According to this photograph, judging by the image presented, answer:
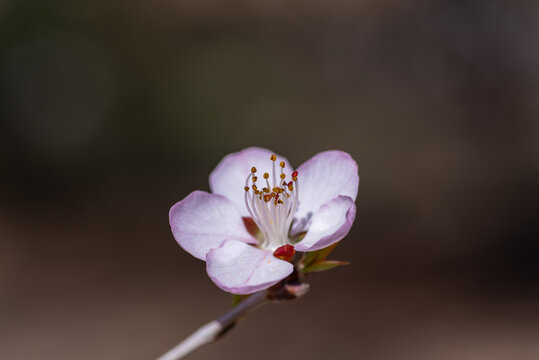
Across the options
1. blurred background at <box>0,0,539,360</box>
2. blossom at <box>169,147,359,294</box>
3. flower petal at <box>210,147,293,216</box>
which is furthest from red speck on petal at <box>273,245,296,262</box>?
blurred background at <box>0,0,539,360</box>

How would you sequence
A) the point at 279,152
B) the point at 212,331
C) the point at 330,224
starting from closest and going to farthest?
1. the point at 212,331
2. the point at 330,224
3. the point at 279,152

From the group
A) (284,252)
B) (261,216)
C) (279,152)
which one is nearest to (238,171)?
(261,216)

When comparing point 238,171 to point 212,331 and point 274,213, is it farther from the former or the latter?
point 212,331

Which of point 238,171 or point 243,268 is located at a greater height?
point 238,171

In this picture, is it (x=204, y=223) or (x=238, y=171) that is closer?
(x=204, y=223)

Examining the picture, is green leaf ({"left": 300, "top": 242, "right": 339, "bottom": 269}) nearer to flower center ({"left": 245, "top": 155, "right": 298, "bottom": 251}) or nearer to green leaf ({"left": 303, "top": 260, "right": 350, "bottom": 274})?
green leaf ({"left": 303, "top": 260, "right": 350, "bottom": 274})

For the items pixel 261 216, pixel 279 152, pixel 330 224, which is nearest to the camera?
pixel 330 224

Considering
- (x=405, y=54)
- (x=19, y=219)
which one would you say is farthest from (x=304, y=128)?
(x=19, y=219)
